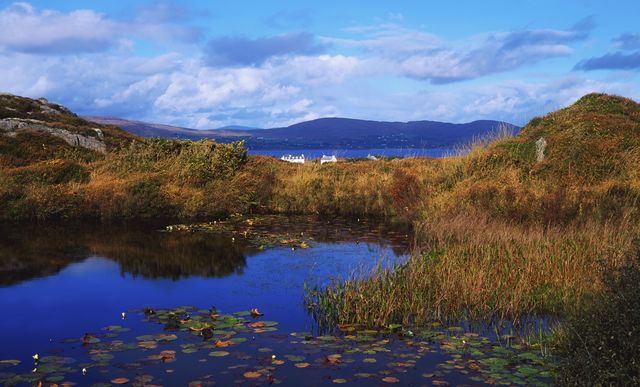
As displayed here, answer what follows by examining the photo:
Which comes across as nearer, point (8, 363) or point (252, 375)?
point (252, 375)

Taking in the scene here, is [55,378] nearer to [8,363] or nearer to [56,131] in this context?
[8,363]

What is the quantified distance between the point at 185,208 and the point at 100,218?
3.35 metres

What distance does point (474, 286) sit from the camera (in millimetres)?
10820

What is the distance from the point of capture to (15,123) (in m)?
36.6

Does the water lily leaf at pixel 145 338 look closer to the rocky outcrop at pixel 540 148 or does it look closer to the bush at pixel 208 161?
the bush at pixel 208 161

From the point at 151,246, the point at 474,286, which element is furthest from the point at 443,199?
the point at 474,286

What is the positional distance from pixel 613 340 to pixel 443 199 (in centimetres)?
1538

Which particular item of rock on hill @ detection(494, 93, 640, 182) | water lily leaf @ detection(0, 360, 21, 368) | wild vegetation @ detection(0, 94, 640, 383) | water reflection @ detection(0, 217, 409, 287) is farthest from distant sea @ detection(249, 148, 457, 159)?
water lily leaf @ detection(0, 360, 21, 368)

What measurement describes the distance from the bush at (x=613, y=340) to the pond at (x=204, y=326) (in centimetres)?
155

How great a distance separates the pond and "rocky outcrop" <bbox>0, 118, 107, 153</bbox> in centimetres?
1895

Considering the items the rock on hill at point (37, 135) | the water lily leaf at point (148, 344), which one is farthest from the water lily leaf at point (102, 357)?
the rock on hill at point (37, 135)

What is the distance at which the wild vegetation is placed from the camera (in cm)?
1086

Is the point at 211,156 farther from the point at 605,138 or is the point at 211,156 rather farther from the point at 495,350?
the point at 495,350

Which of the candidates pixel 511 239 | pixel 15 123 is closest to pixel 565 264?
pixel 511 239
